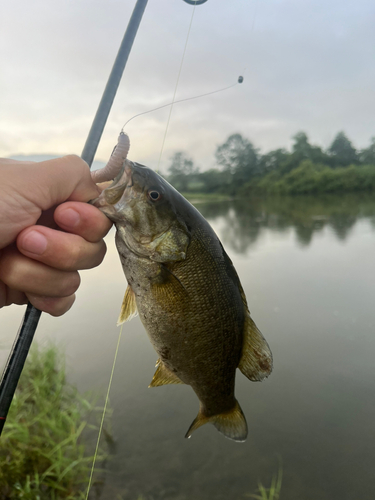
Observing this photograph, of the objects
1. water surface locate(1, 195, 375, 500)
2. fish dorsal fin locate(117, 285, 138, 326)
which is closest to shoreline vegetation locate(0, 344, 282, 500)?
water surface locate(1, 195, 375, 500)

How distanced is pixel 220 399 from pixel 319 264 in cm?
1146

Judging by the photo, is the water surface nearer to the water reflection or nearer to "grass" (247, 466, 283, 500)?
"grass" (247, 466, 283, 500)

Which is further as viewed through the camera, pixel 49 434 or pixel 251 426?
pixel 251 426

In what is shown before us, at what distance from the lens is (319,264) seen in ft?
38.5

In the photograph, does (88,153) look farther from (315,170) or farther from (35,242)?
(315,170)

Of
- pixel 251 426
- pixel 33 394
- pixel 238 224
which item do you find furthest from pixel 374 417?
pixel 238 224

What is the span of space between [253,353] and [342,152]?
31973mm

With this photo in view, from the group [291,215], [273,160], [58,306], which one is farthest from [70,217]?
[273,160]

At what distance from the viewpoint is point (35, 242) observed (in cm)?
119

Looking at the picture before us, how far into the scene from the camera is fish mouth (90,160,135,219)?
1.21m

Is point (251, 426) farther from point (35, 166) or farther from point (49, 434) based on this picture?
point (35, 166)

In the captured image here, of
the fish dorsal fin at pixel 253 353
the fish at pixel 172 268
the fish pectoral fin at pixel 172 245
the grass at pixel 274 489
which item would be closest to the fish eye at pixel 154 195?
the fish at pixel 172 268

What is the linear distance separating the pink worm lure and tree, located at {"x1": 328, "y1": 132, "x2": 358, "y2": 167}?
103 ft

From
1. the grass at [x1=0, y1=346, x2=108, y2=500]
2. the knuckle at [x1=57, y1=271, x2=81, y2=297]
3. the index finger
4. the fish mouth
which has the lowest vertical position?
the grass at [x1=0, y1=346, x2=108, y2=500]
